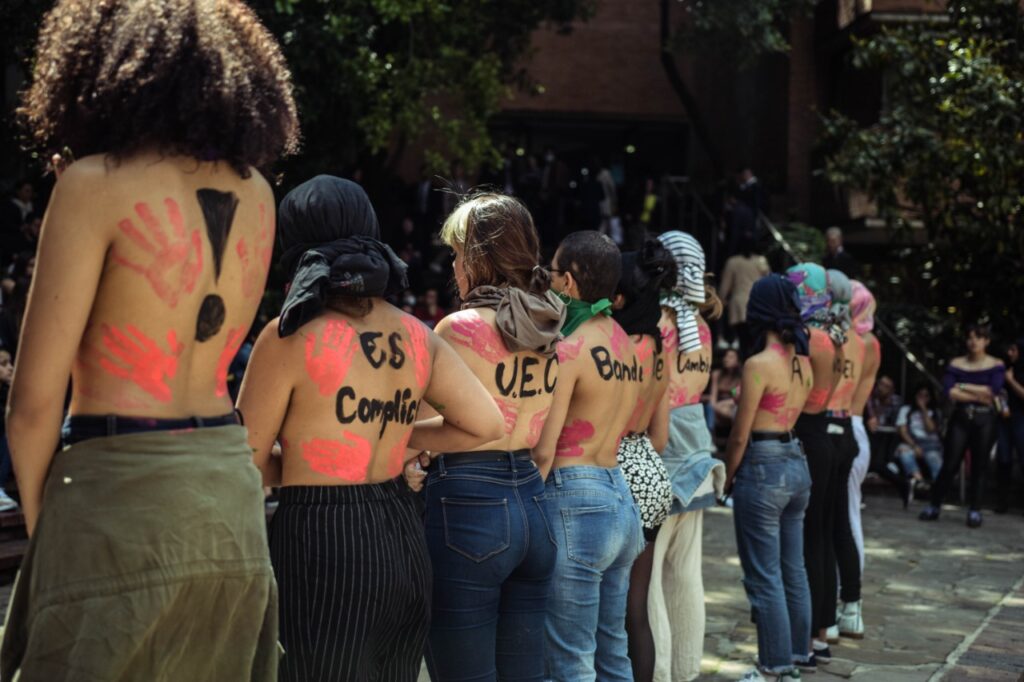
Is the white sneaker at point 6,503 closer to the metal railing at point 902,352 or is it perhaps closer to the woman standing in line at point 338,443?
the woman standing in line at point 338,443

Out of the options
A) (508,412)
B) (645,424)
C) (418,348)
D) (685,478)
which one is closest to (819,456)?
(685,478)

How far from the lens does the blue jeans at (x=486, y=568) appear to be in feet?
12.6

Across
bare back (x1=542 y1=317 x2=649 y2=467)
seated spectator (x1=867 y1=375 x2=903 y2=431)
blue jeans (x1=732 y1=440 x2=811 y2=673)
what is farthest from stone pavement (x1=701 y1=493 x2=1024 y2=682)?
bare back (x1=542 y1=317 x2=649 y2=467)

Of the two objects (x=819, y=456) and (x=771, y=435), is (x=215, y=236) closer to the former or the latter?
(x=771, y=435)

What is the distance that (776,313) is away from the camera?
6.32 meters

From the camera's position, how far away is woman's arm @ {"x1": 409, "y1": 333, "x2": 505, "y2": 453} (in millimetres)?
3578

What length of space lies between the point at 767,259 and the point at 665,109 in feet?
26.4

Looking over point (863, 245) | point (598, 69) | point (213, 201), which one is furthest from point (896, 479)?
point (598, 69)

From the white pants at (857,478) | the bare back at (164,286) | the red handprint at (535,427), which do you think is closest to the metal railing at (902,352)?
the white pants at (857,478)

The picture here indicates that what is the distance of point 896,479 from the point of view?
14.1 metres

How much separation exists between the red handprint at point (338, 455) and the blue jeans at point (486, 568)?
0.64 metres

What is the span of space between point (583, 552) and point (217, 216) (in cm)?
220

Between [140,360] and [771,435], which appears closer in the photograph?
[140,360]

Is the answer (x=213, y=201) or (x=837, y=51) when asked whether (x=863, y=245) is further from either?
(x=213, y=201)
